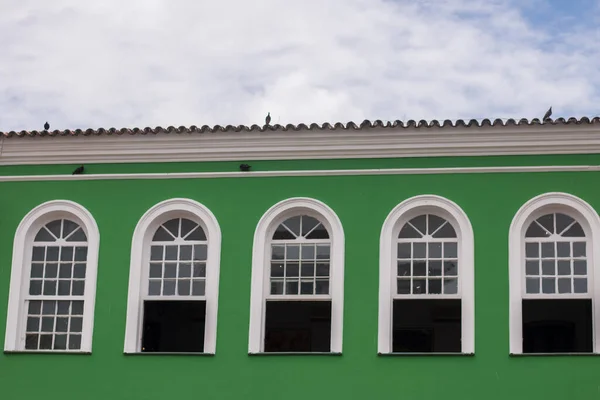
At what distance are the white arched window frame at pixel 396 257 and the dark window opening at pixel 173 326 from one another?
262cm

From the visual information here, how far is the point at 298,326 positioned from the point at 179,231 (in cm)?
229

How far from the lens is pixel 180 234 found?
16.9m

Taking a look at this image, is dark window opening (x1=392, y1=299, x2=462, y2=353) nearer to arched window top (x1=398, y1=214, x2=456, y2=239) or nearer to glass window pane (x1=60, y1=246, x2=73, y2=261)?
arched window top (x1=398, y1=214, x2=456, y2=239)

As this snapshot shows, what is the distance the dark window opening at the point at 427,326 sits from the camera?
Result: 15.8 m

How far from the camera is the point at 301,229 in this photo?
653 inches

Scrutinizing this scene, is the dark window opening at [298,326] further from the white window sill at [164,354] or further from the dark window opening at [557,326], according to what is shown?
the dark window opening at [557,326]

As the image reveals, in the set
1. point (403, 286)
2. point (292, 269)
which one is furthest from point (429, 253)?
point (292, 269)

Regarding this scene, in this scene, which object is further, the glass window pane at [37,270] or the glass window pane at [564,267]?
the glass window pane at [37,270]

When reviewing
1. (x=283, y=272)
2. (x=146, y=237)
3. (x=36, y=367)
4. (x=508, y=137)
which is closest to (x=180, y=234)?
(x=146, y=237)

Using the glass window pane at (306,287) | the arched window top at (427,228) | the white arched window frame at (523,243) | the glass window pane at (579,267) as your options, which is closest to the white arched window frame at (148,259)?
the glass window pane at (306,287)

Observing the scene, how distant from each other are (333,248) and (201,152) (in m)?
2.43

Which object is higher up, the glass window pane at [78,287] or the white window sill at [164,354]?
the glass window pane at [78,287]

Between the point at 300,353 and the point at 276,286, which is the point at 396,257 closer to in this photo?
the point at 276,286

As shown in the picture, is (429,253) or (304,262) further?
(304,262)
